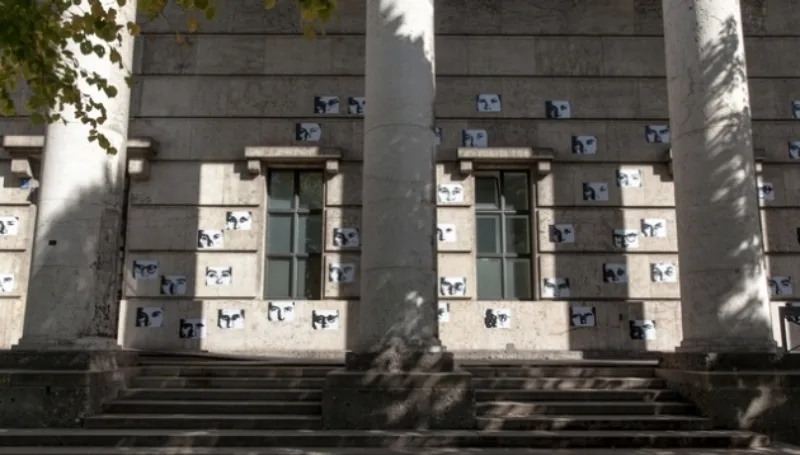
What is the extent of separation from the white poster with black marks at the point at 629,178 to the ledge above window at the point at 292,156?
6.42 metres

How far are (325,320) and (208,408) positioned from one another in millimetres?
4752

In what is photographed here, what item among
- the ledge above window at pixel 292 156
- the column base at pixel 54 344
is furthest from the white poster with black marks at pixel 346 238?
the column base at pixel 54 344

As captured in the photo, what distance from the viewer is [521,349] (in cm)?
1402

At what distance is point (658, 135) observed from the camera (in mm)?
15016

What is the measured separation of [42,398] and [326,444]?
4230 mm

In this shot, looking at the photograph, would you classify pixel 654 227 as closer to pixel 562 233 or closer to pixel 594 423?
pixel 562 233

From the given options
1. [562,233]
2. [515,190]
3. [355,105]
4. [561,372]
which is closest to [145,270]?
[355,105]

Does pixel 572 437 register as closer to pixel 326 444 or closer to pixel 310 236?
pixel 326 444

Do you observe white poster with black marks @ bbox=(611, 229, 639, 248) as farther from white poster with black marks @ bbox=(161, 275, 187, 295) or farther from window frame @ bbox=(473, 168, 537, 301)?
white poster with black marks @ bbox=(161, 275, 187, 295)

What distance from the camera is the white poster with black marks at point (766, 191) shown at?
14.6 meters

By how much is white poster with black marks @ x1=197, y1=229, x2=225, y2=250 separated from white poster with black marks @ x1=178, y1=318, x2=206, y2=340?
162 cm

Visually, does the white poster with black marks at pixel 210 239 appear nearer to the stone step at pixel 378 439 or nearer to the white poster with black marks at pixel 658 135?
the stone step at pixel 378 439

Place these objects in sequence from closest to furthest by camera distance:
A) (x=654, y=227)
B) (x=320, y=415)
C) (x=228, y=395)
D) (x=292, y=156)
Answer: (x=320, y=415) < (x=228, y=395) < (x=292, y=156) < (x=654, y=227)

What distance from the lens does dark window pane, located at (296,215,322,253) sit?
48.6ft
